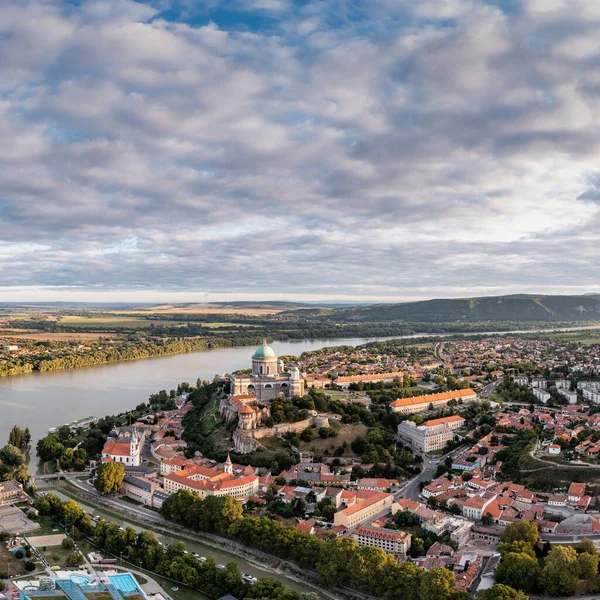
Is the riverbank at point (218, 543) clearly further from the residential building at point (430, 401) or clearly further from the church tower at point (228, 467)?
the residential building at point (430, 401)

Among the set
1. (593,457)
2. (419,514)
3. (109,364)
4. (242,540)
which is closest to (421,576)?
(419,514)

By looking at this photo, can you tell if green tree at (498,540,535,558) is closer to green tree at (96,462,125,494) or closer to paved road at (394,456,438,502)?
paved road at (394,456,438,502)

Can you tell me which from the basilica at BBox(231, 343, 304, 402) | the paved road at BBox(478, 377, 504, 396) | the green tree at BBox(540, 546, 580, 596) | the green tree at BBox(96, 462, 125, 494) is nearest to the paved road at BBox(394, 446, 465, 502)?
the green tree at BBox(540, 546, 580, 596)

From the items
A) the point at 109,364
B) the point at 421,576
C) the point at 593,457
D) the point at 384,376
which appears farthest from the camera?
the point at 109,364

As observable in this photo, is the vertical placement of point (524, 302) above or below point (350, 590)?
above

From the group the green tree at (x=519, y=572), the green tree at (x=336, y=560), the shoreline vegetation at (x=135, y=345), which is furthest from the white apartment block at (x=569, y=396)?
the shoreline vegetation at (x=135, y=345)

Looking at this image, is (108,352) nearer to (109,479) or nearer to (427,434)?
(109,479)

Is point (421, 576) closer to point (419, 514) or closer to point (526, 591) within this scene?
point (526, 591)
